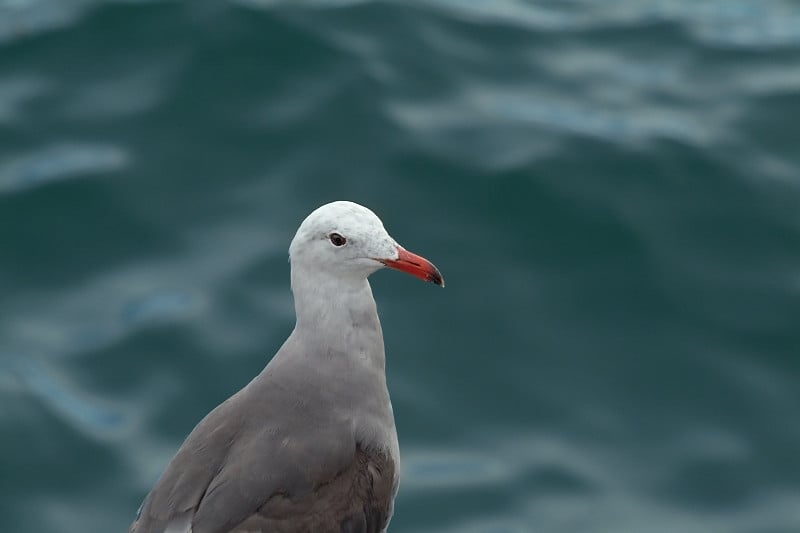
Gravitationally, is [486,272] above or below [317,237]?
above

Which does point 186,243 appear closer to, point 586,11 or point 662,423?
point 662,423

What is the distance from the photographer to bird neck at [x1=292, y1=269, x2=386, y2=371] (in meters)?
5.74

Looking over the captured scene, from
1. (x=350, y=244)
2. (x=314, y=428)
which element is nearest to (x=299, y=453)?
(x=314, y=428)

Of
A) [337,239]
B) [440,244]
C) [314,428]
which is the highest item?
[440,244]

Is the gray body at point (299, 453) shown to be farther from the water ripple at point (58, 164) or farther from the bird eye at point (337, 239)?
the water ripple at point (58, 164)

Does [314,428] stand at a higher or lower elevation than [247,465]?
higher

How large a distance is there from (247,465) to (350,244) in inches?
36.3

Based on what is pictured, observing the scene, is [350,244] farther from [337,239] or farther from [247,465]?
[247,465]

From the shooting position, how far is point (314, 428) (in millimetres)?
5641

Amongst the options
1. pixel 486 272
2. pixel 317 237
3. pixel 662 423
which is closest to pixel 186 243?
pixel 486 272

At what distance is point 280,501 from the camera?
5.42 m

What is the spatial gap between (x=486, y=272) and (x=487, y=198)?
62cm

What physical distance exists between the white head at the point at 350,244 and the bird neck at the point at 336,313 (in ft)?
0.32

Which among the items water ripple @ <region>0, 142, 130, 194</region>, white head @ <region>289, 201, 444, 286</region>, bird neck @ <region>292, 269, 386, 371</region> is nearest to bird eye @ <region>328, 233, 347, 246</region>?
white head @ <region>289, 201, 444, 286</region>
